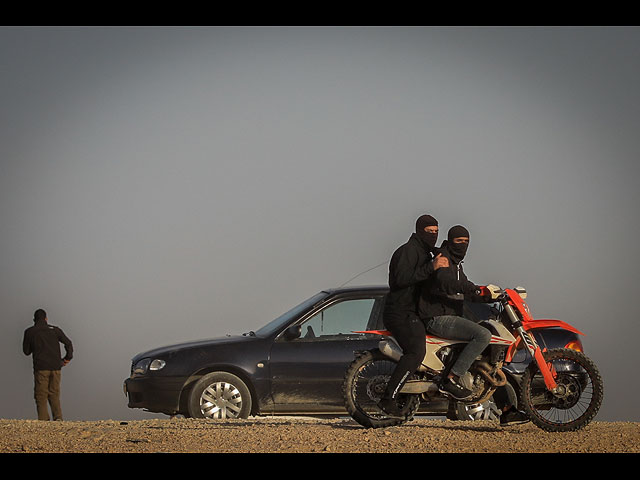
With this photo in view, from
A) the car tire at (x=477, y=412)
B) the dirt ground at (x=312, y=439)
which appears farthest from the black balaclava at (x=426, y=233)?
Answer: the car tire at (x=477, y=412)

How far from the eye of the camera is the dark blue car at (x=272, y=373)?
13.9 m

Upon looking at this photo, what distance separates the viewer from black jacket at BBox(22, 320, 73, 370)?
64.1 ft

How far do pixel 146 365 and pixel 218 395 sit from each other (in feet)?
3.53

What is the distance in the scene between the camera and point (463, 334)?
1117cm

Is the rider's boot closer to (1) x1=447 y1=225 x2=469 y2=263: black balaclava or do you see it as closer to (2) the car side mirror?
(1) x1=447 y1=225 x2=469 y2=263: black balaclava

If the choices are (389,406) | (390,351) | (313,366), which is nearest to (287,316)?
(313,366)

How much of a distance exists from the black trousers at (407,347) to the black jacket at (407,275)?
66 mm

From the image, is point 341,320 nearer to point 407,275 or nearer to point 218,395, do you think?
point 218,395

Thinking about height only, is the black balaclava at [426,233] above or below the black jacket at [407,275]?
above

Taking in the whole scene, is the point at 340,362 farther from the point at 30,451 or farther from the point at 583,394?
the point at 30,451

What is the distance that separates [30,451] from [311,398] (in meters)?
4.63

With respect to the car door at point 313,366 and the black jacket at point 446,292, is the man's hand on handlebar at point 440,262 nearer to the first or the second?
the black jacket at point 446,292

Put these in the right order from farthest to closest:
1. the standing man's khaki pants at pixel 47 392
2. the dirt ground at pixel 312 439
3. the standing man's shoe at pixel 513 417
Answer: the standing man's khaki pants at pixel 47 392 < the standing man's shoe at pixel 513 417 < the dirt ground at pixel 312 439

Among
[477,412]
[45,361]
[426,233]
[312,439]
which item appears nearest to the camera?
[312,439]
